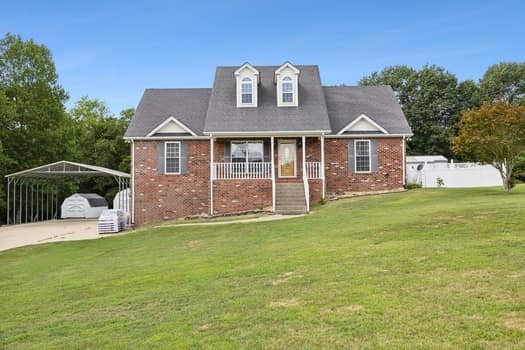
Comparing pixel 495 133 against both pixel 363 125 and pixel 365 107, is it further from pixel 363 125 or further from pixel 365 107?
pixel 365 107

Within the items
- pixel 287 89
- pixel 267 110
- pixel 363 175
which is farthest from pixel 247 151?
pixel 363 175

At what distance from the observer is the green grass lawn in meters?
4.41

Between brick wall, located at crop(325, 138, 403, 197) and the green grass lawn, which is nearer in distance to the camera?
the green grass lawn

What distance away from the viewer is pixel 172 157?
22.1m

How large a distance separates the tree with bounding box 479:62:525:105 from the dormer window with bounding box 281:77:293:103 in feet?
103

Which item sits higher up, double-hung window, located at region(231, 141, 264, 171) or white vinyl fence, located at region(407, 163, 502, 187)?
double-hung window, located at region(231, 141, 264, 171)

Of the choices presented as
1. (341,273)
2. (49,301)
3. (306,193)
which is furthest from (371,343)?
(306,193)

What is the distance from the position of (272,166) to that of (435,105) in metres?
31.6

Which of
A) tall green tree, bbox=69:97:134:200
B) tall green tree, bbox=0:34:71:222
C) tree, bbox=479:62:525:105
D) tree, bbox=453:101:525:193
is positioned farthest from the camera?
tree, bbox=479:62:525:105

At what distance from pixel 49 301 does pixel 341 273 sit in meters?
4.73

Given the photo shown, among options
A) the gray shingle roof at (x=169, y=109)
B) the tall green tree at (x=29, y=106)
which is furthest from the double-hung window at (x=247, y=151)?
the tall green tree at (x=29, y=106)

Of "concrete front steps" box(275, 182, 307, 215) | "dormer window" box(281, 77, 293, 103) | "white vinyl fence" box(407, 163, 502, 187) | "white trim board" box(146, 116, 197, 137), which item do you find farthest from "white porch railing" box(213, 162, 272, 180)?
"white vinyl fence" box(407, 163, 502, 187)

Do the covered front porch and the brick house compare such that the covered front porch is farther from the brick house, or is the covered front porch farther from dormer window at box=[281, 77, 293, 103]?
dormer window at box=[281, 77, 293, 103]

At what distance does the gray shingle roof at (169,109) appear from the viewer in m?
22.6
